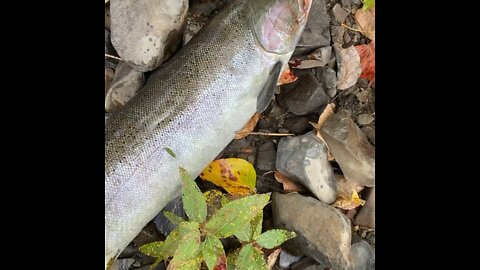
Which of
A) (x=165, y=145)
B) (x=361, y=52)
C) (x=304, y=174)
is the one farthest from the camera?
(x=361, y=52)

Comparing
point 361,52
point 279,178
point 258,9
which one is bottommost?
point 279,178

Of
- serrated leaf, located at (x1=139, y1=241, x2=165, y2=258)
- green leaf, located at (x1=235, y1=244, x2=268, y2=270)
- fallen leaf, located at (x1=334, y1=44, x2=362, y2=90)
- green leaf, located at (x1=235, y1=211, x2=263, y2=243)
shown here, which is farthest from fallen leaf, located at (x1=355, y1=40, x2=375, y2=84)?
serrated leaf, located at (x1=139, y1=241, x2=165, y2=258)

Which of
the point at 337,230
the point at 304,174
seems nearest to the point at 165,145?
the point at 304,174

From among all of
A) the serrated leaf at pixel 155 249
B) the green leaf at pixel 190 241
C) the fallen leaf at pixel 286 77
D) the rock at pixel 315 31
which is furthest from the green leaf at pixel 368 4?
the serrated leaf at pixel 155 249

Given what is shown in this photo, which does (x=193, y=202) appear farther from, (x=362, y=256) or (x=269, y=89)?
(x=362, y=256)

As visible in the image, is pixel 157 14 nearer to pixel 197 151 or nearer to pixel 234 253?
pixel 197 151

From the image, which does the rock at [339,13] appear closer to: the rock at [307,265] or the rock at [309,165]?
the rock at [309,165]
